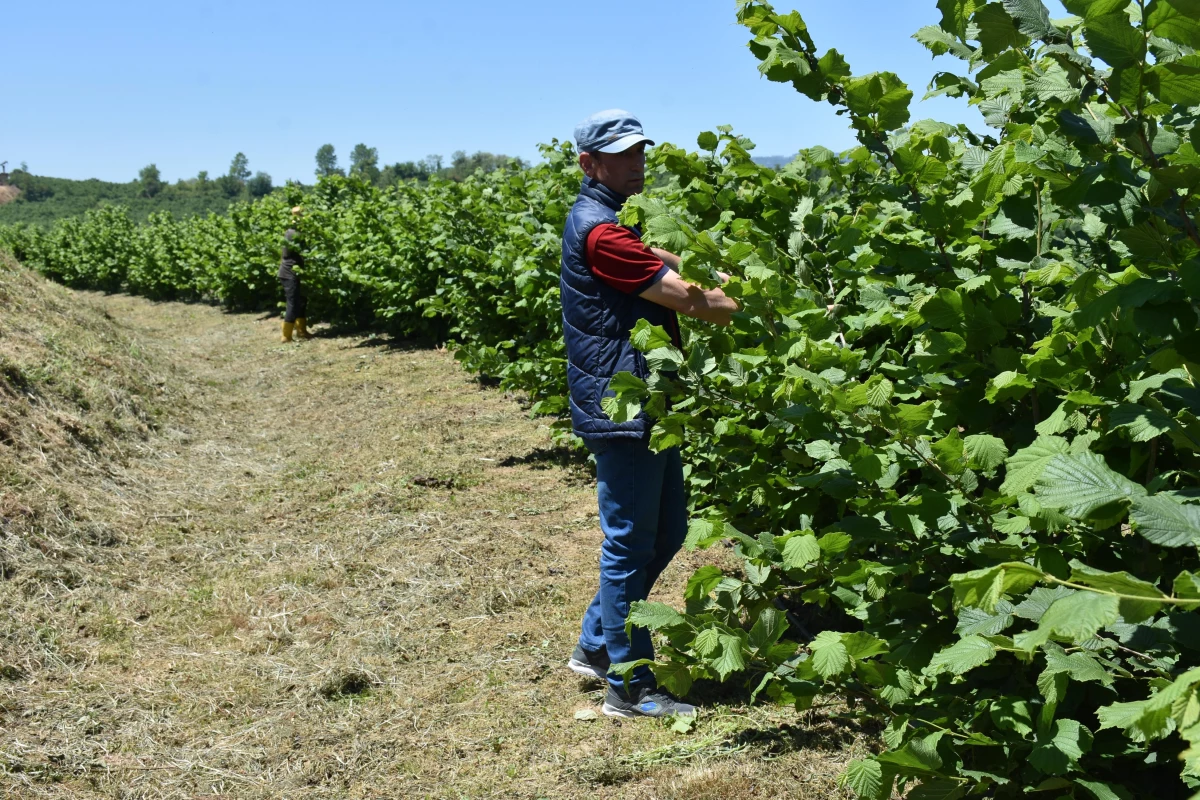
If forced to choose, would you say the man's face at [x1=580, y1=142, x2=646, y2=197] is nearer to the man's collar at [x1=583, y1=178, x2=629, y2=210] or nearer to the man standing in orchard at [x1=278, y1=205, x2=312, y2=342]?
the man's collar at [x1=583, y1=178, x2=629, y2=210]

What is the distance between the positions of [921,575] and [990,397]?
549 mm

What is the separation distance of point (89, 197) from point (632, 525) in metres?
117

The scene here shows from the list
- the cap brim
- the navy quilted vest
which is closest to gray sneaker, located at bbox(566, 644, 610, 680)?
the navy quilted vest

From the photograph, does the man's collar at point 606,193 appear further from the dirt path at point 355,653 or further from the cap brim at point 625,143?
the dirt path at point 355,653

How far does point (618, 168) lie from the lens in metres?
3.52

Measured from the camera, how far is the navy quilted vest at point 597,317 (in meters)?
3.48

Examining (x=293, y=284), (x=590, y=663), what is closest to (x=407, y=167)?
(x=293, y=284)

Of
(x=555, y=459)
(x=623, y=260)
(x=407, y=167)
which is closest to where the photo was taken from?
(x=623, y=260)

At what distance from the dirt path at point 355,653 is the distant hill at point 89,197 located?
85822 mm

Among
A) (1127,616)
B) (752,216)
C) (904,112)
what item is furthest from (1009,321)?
(752,216)

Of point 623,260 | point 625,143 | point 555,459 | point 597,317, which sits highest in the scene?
point 625,143

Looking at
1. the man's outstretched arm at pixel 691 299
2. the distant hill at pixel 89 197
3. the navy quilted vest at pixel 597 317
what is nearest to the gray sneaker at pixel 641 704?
the navy quilted vest at pixel 597 317

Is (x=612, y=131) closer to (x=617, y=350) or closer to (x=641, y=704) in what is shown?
(x=617, y=350)

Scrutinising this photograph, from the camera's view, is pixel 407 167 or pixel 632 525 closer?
pixel 632 525
